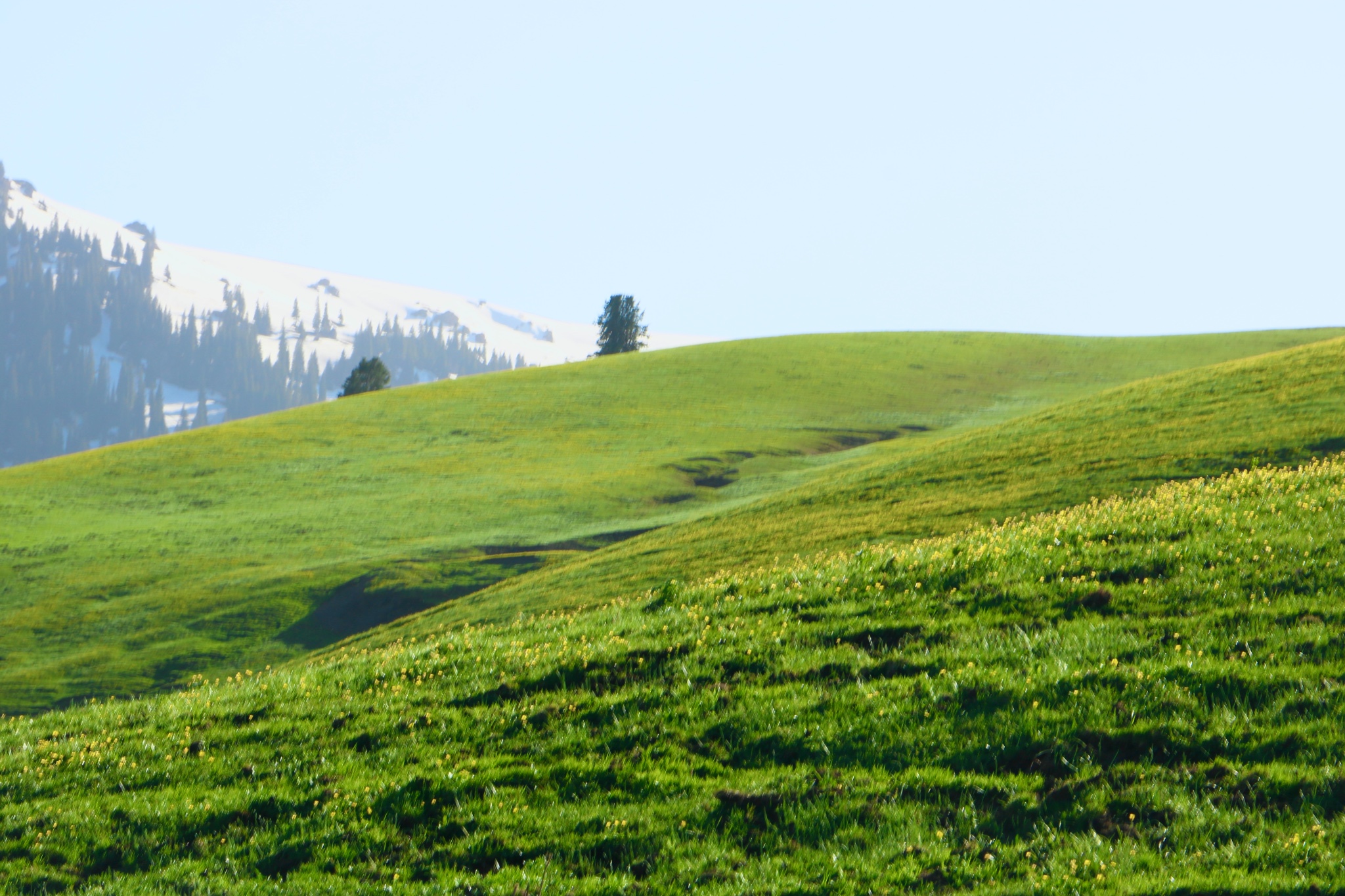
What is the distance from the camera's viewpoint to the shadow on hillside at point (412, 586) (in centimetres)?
3750

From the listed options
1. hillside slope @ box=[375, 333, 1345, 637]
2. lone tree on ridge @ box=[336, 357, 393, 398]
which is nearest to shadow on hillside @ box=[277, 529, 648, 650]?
hillside slope @ box=[375, 333, 1345, 637]

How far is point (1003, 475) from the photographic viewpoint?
37062mm

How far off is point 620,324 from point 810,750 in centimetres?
11646

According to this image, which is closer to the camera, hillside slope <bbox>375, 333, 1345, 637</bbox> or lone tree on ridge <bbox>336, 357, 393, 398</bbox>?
hillside slope <bbox>375, 333, 1345, 637</bbox>

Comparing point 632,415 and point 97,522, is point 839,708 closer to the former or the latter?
point 97,522

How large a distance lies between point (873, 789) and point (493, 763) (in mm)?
4553

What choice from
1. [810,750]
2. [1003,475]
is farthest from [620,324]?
[810,750]

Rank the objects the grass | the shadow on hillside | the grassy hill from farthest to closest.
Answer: the grassy hill, the shadow on hillside, the grass

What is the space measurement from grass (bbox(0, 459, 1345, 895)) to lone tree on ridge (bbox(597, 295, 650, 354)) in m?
110

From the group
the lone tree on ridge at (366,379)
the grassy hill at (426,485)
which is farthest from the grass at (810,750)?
the lone tree on ridge at (366,379)

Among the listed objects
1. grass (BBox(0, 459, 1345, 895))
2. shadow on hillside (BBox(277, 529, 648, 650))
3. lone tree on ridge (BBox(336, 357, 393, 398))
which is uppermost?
lone tree on ridge (BBox(336, 357, 393, 398))

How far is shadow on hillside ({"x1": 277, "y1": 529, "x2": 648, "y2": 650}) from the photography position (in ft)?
123

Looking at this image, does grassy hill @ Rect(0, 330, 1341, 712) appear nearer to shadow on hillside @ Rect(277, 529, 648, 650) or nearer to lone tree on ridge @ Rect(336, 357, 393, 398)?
shadow on hillside @ Rect(277, 529, 648, 650)

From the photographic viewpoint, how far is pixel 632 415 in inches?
3004
